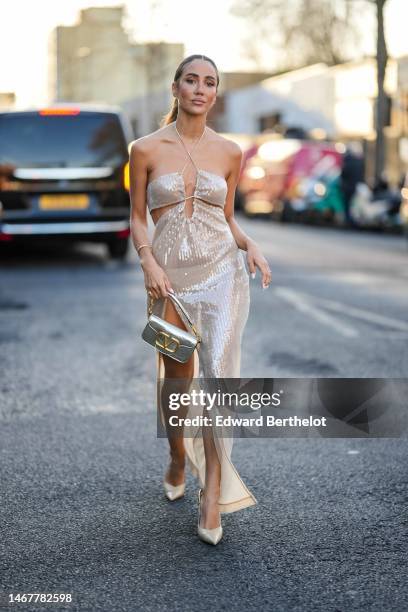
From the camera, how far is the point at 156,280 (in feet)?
13.8

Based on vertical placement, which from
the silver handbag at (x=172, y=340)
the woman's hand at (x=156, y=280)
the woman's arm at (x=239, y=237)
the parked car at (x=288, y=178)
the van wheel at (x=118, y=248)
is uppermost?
the woman's arm at (x=239, y=237)

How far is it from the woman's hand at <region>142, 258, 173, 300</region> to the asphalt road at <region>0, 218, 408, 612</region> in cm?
86

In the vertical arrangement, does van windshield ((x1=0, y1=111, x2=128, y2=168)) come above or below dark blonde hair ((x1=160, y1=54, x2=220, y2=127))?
below

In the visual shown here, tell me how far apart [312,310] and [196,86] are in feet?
22.4

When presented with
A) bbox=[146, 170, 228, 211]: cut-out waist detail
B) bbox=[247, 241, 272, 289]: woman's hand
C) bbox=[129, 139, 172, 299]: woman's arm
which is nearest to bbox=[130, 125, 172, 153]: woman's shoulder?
bbox=[129, 139, 172, 299]: woman's arm

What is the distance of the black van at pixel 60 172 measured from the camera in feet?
47.1

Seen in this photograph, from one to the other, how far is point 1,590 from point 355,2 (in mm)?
32912

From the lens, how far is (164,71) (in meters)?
65.2

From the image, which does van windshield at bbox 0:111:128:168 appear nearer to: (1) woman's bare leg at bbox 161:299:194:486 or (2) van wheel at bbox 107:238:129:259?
(2) van wheel at bbox 107:238:129:259

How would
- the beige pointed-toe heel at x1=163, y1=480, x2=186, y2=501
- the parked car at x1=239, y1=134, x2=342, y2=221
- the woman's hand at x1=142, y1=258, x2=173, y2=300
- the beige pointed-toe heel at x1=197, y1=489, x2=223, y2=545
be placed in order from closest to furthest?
the beige pointed-toe heel at x1=197, y1=489, x2=223, y2=545, the woman's hand at x1=142, y1=258, x2=173, y2=300, the beige pointed-toe heel at x1=163, y1=480, x2=186, y2=501, the parked car at x1=239, y1=134, x2=342, y2=221

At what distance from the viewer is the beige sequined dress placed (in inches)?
167

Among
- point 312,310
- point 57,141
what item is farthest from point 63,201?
point 312,310

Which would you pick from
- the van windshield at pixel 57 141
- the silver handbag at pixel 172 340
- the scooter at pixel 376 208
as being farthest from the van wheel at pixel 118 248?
the silver handbag at pixel 172 340

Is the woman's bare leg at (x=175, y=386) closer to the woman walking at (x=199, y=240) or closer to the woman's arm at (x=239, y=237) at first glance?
the woman walking at (x=199, y=240)
